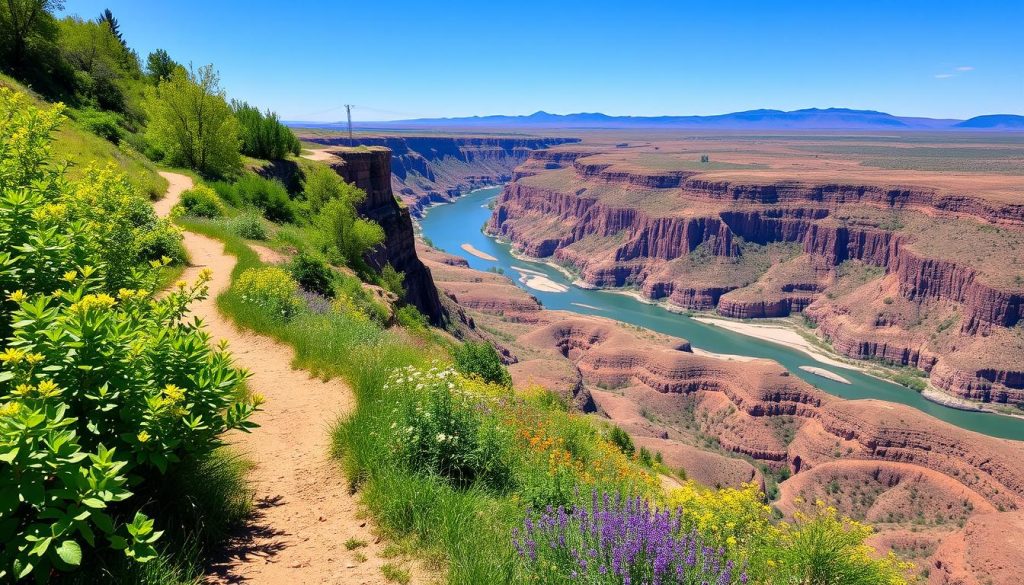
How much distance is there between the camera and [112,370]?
383 centimetres

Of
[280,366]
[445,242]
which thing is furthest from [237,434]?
[445,242]

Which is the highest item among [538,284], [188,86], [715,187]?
[188,86]

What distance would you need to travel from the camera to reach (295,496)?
585 centimetres

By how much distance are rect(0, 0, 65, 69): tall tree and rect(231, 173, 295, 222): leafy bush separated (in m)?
12.5

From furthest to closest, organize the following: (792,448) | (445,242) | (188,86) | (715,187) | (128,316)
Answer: (445,242) < (715,187) < (792,448) < (188,86) < (128,316)

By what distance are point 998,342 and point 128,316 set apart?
9801 centimetres

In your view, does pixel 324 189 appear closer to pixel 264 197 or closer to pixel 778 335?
pixel 264 197

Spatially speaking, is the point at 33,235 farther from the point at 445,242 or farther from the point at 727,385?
the point at 445,242

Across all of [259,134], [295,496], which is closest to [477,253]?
[259,134]

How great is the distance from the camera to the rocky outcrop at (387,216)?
3819 centimetres

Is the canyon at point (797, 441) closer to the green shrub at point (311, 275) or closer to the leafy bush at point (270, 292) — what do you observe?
the green shrub at point (311, 275)

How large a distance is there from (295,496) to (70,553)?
306 cm

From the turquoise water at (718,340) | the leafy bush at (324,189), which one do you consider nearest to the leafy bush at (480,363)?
the leafy bush at (324,189)

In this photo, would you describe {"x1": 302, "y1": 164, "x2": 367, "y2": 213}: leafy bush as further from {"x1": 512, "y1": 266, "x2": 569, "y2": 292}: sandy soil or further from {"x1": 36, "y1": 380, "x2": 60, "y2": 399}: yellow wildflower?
{"x1": 512, "y1": 266, "x2": 569, "y2": 292}: sandy soil
